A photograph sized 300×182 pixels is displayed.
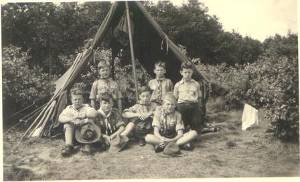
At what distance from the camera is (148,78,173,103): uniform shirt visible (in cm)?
722

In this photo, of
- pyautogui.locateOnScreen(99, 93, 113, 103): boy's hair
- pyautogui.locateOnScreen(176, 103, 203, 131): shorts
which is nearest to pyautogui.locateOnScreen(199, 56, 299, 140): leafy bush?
pyautogui.locateOnScreen(176, 103, 203, 131): shorts

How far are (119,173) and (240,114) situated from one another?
2.10m

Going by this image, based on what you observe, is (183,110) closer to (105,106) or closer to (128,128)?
(128,128)

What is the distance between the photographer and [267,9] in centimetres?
734

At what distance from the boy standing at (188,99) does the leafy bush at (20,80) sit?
193 cm

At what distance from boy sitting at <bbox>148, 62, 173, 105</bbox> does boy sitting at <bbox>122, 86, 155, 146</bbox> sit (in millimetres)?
99

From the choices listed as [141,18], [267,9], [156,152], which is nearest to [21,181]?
[156,152]

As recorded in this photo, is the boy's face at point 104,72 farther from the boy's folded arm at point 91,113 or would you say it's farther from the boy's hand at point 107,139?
the boy's hand at point 107,139

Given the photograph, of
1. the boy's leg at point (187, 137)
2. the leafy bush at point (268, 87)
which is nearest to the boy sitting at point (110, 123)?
the boy's leg at point (187, 137)

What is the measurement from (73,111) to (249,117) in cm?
255

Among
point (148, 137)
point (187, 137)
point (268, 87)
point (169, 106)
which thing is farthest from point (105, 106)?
point (268, 87)

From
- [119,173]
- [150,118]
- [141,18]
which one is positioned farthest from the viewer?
[141,18]

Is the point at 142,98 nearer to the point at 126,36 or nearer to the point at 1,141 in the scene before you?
the point at 126,36

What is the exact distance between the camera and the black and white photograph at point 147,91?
6738mm
